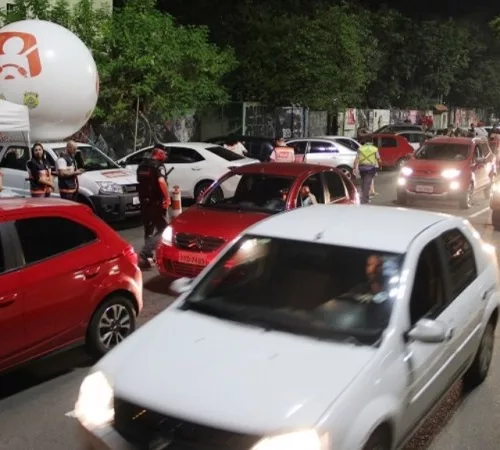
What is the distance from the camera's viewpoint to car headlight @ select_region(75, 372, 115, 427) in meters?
3.35

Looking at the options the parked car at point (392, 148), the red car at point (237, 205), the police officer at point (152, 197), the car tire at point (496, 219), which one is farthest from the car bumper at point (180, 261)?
the parked car at point (392, 148)

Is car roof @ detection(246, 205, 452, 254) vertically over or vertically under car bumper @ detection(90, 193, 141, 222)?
over

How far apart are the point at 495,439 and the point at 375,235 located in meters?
1.67

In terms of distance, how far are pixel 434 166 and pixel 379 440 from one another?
42.9ft

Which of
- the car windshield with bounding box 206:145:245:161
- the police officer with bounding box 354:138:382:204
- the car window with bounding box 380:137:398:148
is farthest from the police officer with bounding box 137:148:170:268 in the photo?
the car window with bounding box 380:137:398:148

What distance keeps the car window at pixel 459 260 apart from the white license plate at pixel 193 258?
3493 mm

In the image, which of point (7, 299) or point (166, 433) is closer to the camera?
point (166, 433)

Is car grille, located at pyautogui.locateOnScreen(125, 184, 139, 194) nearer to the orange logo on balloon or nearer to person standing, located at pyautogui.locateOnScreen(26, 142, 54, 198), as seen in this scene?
person standing, located at pyautogui.locateOnScreen(26, 142, 54, 198)

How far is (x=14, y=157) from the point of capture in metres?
12.9

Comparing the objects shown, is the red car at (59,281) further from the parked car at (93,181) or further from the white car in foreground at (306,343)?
the parked car at (93,181)

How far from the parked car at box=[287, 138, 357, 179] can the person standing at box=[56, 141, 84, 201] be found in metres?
9.99

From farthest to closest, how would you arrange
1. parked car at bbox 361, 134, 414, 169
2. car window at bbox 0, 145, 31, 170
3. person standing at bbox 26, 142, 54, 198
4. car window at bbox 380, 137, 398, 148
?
car window at bbox 380, 137, 398, 148
parked car at bbox 361, 134, 414, 169
car window at bbox 0, 145, 31, 170
person standing at bbox 26, 142, 54, 198

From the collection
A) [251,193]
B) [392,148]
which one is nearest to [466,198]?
[251,193]

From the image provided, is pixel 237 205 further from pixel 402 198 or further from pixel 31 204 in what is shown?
pixel 402 198
